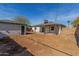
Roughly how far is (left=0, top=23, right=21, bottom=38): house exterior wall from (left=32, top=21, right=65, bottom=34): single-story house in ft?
1.18

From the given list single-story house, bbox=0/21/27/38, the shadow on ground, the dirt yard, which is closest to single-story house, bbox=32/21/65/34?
the dirt yard

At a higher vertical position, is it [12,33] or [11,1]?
[11,1]

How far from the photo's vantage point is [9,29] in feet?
17.3

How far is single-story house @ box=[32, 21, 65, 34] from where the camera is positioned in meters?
5.27

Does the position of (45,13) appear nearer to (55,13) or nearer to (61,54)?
(55,13)

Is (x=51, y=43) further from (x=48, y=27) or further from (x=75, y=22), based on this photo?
(x=75, y=22)

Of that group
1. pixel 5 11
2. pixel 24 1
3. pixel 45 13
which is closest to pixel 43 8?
pixel 45 13

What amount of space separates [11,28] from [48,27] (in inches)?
32.8

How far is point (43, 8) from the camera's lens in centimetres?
525

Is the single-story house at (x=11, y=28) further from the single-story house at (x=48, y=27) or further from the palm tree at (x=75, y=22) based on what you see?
the palm tree at (x=75, y=22)

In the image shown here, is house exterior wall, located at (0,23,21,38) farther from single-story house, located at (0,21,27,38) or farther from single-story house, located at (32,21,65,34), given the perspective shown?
single-story house, located at (32,21,65,34)

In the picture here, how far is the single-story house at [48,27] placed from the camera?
527 centimetres

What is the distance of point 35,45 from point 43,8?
85cm

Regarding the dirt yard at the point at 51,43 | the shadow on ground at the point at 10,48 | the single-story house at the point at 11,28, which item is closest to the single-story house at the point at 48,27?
the dirt yard at the point at 51,43
